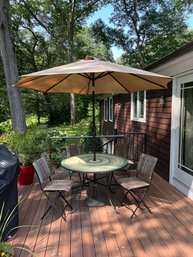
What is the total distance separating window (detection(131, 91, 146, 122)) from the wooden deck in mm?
3443

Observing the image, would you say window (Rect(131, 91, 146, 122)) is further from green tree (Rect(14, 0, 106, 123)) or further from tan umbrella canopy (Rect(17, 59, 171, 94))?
green tree (Rect(14, 0, 106, 123))

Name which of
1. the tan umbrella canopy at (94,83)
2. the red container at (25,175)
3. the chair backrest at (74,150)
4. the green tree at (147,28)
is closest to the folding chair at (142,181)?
the tan umbrella canopy at (94,83)

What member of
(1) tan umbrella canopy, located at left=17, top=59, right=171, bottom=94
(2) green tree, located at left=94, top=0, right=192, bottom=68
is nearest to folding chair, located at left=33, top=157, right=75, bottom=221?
(1) tan umbrella canopy, located at left=17, top=59, right=171, bottom=94

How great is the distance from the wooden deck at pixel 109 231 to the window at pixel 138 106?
A: 3.44m

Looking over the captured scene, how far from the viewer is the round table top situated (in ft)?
10.4

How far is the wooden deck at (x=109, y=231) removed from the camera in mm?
2332

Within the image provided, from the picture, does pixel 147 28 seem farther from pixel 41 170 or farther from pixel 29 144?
pixel 41 170

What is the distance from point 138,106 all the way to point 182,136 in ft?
9.71

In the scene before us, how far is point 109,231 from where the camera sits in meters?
2.69

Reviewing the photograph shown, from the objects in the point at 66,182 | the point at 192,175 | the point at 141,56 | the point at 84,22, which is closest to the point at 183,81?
the point at 192,175

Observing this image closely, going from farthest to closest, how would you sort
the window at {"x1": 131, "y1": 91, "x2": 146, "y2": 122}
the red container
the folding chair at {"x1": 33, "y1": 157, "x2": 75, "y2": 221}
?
the window at {"x1": 131, "y1": 91, "x2": 146, "y2": 122} < the red container < the folding chair at {"x1": 33, "y1": 157, "x2": 75, "y2": 221}

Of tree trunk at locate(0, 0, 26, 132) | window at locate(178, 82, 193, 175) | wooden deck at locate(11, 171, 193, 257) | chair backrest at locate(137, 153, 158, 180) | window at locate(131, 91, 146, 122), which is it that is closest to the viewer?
wooden deck at locate(11, 171, 193, 257)

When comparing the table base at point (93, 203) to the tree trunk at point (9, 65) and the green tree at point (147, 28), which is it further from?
the green tree at point (147, 28)

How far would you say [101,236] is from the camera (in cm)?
259
